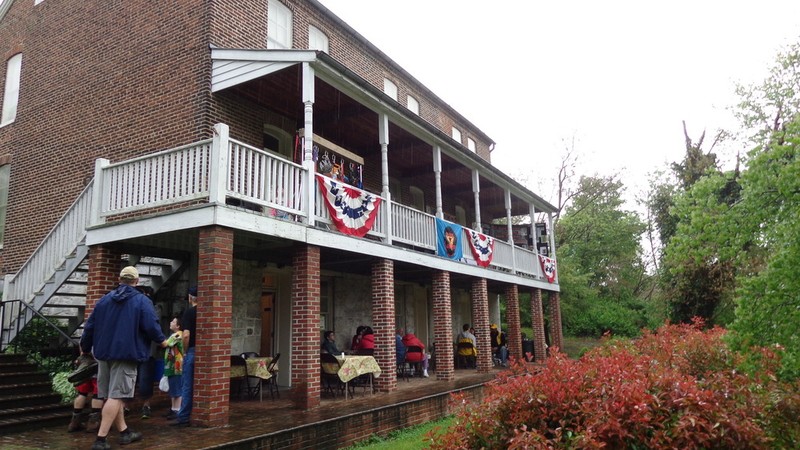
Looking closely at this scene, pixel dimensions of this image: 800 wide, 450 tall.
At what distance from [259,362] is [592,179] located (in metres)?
34.5

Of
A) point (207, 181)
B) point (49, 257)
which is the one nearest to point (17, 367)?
point (49, 257)

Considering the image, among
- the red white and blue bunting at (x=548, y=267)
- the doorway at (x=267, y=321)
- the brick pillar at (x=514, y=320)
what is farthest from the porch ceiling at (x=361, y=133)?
the doorway at (x=267, y=321)

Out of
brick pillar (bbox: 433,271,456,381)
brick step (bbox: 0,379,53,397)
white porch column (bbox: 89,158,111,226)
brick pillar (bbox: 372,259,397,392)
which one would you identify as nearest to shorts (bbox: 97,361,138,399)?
brick step (bbox: 0,379,53,397)

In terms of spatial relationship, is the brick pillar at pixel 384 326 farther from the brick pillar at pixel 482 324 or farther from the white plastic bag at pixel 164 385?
the brick pillar at pixel 482 324

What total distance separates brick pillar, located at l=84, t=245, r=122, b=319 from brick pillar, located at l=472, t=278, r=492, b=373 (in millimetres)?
9363

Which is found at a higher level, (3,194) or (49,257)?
(3,194)

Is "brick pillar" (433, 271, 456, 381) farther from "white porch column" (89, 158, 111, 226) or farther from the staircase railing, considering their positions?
the staircase railing

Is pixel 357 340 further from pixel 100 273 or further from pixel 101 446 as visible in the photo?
pixel 101 446

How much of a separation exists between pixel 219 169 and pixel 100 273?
291cm

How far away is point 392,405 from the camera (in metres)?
9.01

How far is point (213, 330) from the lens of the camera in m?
7.63

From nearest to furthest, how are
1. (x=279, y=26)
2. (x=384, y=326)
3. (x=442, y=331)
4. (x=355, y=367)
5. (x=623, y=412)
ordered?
(x=623, y=412) → (x=355, y=367) → (x=384, y=326) → (x=279, y=26) → (x=442, y=331)

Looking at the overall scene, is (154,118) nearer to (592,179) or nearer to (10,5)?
(10,5)

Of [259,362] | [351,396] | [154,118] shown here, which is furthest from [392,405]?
[154,118]
